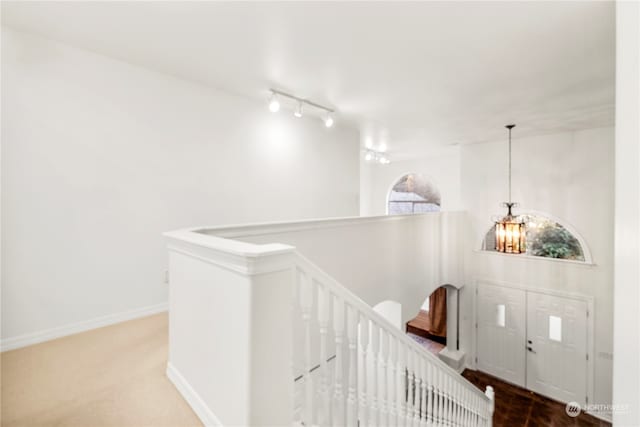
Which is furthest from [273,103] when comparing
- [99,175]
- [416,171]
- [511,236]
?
[416,171]

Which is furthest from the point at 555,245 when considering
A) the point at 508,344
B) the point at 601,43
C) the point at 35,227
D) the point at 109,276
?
the point at 35,227

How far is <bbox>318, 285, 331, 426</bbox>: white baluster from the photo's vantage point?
4.80 ft

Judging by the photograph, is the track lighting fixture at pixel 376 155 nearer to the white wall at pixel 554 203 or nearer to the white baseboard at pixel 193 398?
the white wall at pixel 554 203

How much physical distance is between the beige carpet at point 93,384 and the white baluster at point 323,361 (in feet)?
2.09

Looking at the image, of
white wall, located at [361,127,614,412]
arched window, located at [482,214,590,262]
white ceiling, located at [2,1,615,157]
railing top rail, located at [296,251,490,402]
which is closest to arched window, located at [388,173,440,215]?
white wall, located at [361,127,614,412]

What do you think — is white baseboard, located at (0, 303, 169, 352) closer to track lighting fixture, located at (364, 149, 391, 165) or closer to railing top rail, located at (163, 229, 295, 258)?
railing top rail, located at (163, 229, 295, 258)

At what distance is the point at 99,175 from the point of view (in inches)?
94.5

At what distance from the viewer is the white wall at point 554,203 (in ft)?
15.5

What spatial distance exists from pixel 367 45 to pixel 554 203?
492cm

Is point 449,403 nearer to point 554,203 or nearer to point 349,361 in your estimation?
point 349,361

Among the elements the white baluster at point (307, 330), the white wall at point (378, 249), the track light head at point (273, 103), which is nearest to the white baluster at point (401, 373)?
the white baluster at point (307, 330)

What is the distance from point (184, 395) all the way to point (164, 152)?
2.06m

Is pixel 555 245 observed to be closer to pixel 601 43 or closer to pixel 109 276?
pixel 601 43

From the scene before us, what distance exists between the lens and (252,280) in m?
1.15
